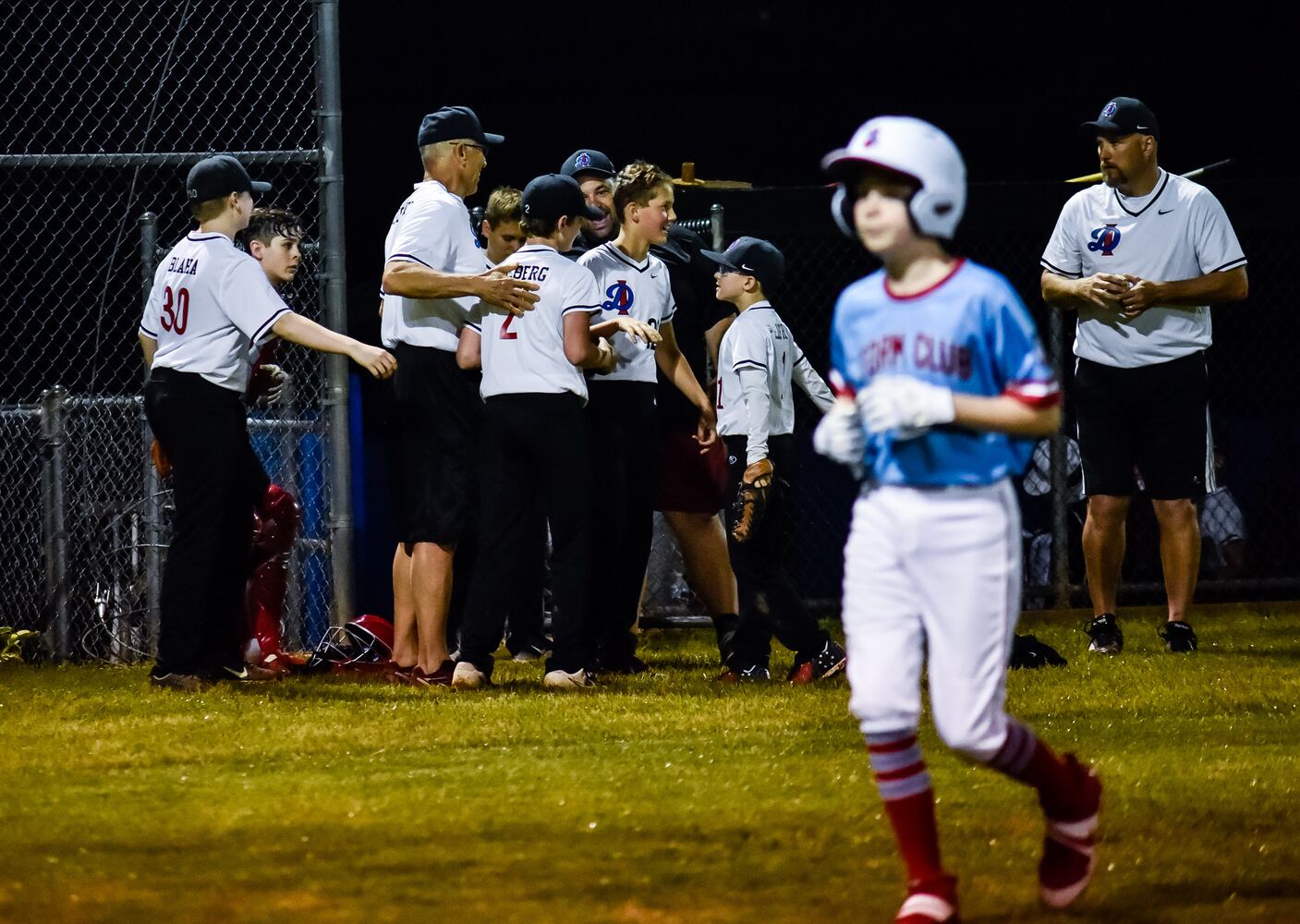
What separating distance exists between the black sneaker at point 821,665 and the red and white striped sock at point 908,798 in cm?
343

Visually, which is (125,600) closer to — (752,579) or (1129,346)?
(752,579)

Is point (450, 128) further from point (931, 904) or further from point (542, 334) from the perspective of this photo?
point (931, 904)

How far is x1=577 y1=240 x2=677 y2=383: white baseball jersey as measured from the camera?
281 inches

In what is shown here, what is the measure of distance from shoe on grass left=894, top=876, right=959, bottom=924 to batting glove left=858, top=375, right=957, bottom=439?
0.90 meters

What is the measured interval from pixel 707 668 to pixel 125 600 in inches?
112

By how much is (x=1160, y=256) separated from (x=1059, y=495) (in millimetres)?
2161

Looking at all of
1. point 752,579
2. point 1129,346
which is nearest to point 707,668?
point 752,579

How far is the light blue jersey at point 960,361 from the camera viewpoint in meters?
3.55

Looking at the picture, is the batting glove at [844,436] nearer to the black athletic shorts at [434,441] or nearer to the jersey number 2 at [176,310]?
the black athletic shorts at [434,441]

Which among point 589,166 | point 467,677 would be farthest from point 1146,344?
point 467,677

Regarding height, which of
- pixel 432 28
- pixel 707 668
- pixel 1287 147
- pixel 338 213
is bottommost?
pixel 707 668

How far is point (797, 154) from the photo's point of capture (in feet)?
54.4

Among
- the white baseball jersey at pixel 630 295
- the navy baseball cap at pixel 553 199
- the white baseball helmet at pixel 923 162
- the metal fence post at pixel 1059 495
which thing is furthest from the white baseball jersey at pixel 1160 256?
the white baseball helmet at pixel 923 162

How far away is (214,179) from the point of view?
7.05 meters
